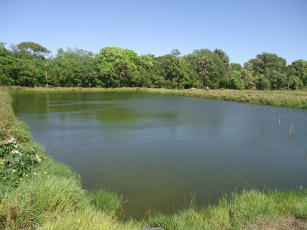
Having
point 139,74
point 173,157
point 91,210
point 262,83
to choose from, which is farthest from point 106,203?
point 262,83

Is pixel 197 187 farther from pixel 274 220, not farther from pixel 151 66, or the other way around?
pixel 151 66

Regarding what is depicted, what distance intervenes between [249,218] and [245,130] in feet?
38.3

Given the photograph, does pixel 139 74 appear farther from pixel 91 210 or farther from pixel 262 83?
pixel 91 210

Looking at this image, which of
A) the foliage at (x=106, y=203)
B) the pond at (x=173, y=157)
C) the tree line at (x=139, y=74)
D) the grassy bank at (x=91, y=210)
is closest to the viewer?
the grassy bank at (x=91, y=210)

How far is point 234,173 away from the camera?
8.09m

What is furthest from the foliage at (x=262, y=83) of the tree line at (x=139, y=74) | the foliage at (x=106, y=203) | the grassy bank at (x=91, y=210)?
the foliage at (x=106, y=203)

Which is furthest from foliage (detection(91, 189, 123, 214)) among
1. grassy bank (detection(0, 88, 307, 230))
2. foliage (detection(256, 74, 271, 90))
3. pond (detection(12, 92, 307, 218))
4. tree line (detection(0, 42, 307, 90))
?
foliage (detection(256, 74, 271, 90))

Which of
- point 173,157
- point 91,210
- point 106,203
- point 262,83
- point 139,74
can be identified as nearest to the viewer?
point 91,210

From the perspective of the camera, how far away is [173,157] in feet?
32.0

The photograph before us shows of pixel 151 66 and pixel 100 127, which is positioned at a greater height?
pixel 151 66

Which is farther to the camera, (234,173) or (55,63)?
(55,63)

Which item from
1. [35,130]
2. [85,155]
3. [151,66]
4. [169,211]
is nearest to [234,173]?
[169,211]

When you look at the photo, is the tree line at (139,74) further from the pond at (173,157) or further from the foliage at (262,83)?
the pond at (173,157)

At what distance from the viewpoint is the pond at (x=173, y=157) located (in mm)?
6711
